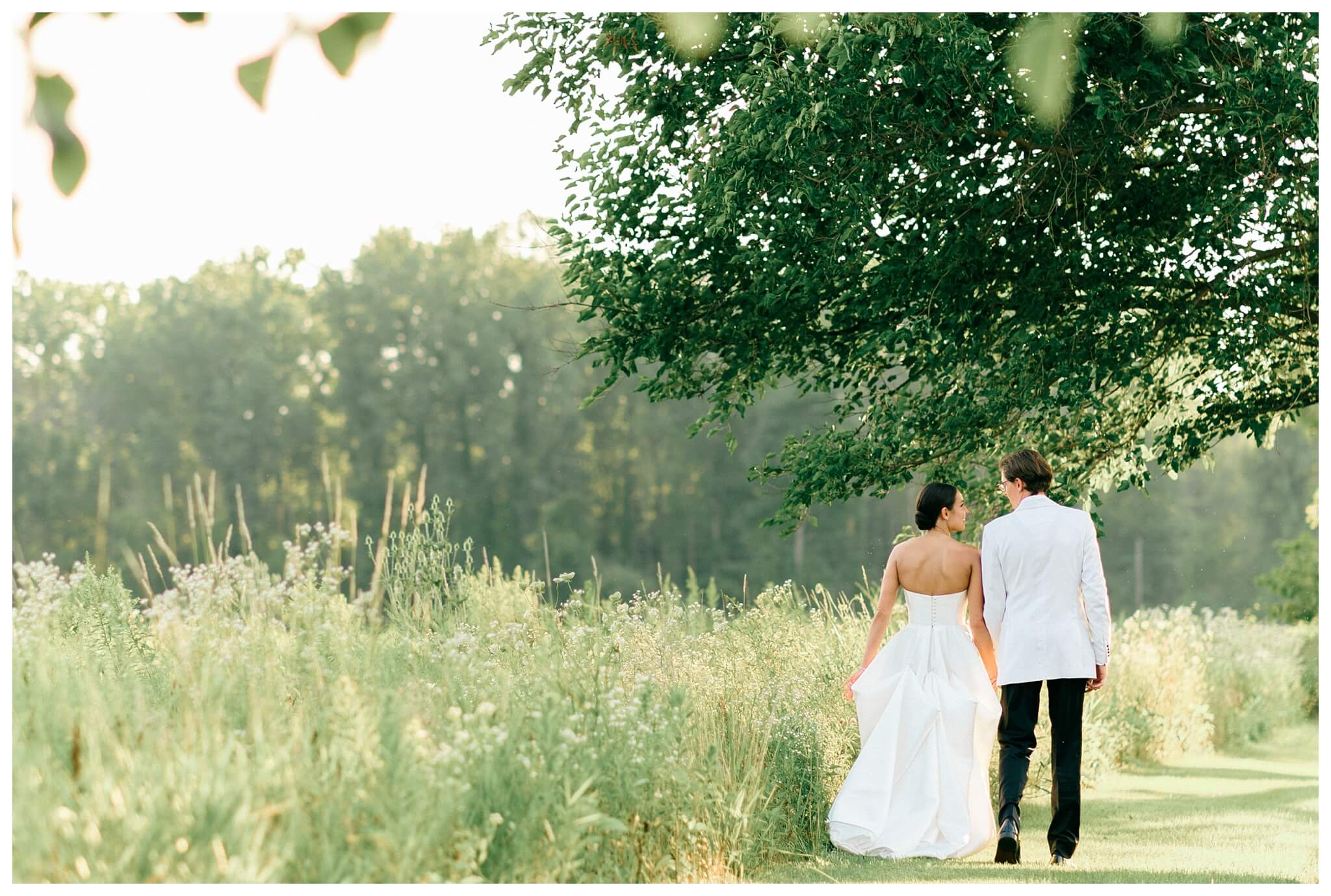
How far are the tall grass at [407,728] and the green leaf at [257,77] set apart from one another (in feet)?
8.17

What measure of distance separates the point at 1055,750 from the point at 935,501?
1304 mm

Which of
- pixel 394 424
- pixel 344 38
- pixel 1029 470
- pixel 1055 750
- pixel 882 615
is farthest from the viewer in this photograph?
pixel 394 424

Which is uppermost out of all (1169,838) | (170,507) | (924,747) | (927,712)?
(170,507)

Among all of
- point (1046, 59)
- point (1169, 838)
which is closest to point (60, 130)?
point (1046, 59)

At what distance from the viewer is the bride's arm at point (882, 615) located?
6.12 m

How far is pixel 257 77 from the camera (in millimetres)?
2174

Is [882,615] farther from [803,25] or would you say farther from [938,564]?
[803,25]

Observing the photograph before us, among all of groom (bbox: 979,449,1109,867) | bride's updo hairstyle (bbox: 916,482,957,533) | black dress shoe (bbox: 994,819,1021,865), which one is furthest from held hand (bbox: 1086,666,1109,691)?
bride's updo hairstyle (bbox: 916,482,957,533)

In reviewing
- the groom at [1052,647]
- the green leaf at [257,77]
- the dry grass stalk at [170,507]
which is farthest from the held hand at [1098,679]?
the green leaf at [257,77]

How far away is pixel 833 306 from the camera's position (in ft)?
29.6

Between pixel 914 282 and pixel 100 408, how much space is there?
122 feet

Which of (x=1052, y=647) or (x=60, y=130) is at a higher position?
(x=60, y=130)
